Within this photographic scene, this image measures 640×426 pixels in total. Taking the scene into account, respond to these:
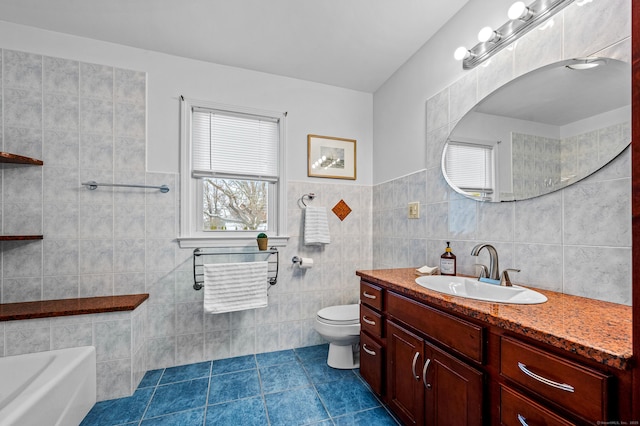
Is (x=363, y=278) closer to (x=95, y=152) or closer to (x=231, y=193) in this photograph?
(x=231, y=193)

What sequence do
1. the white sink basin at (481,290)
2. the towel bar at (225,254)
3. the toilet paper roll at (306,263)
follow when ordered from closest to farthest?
the white sink basin at (481,290)
the towel bar at (225,254)
the toilet paper roll at (306,263)

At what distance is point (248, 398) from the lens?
1.75 metres

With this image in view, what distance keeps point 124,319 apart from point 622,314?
2485 mm

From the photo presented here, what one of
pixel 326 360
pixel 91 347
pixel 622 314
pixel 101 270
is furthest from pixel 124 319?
pixel 622 314

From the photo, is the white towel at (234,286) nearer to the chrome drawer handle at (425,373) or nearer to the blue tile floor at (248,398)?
the blue tile floor at (248,398)

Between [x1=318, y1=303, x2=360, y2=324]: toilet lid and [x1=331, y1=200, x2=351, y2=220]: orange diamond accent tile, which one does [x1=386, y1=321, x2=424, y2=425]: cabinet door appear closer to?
[x1=318, y1=303, x2=360, y2=324]: toilet lid

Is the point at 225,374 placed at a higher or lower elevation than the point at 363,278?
lower

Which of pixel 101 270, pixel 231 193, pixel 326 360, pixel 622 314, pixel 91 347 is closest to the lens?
pixel 622 314

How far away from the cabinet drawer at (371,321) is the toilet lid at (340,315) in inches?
8.4

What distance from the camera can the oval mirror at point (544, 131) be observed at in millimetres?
1062

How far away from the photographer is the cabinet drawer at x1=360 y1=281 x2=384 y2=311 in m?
1.63

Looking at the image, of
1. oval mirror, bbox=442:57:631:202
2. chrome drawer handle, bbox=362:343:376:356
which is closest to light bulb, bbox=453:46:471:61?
oval mirror, bbox=442:57:631:202

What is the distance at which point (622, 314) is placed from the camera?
914 millimetres

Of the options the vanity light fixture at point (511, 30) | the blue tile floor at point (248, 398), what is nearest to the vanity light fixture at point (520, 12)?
the vanity light fixture at point (511, 30)
